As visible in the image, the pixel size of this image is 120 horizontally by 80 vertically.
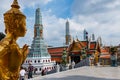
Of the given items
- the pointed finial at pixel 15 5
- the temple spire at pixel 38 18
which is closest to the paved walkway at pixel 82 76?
the pointed finial at pixel 15 5

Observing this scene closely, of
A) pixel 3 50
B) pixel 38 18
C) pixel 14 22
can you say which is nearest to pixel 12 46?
pixel 3 50

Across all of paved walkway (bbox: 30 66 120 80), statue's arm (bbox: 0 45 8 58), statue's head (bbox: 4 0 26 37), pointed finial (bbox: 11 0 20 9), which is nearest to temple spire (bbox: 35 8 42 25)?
paved walkway (bbox: 30 66 120 80)

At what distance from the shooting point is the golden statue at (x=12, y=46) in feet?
10.1

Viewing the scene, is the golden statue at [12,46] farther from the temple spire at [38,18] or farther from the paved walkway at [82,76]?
the temple spire at [38,18]

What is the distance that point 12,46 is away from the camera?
3.14 meters

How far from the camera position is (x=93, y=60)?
85.2ft

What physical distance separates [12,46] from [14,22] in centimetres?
32

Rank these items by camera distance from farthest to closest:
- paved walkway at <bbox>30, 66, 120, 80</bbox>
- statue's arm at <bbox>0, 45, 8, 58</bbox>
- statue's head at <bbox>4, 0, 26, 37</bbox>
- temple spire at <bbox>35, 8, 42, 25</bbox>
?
temple spire at <bbox>35, 8, 42, 25</bbox> → paved walkway at <bbox>30, 66, 120, 80</bbox> → statue's head at <bbox>4, 0, 26, 37</bbox> → statue's arm at <bbox>0, 45, 8, 58</bbox>

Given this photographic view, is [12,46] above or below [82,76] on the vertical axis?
above

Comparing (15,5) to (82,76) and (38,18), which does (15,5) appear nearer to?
(82,76)

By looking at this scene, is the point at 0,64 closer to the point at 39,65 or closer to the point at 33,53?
the point at 39,65

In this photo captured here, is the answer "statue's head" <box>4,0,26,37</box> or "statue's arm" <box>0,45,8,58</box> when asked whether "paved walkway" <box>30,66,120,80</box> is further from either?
"statue's arm" <box>0,45,8,58</box>

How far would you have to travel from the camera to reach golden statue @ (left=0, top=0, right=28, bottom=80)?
307 cm

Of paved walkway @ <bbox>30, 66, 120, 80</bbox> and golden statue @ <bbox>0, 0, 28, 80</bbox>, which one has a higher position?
golden statue @ <bbox>0, 0, 28, 80</bbox>
